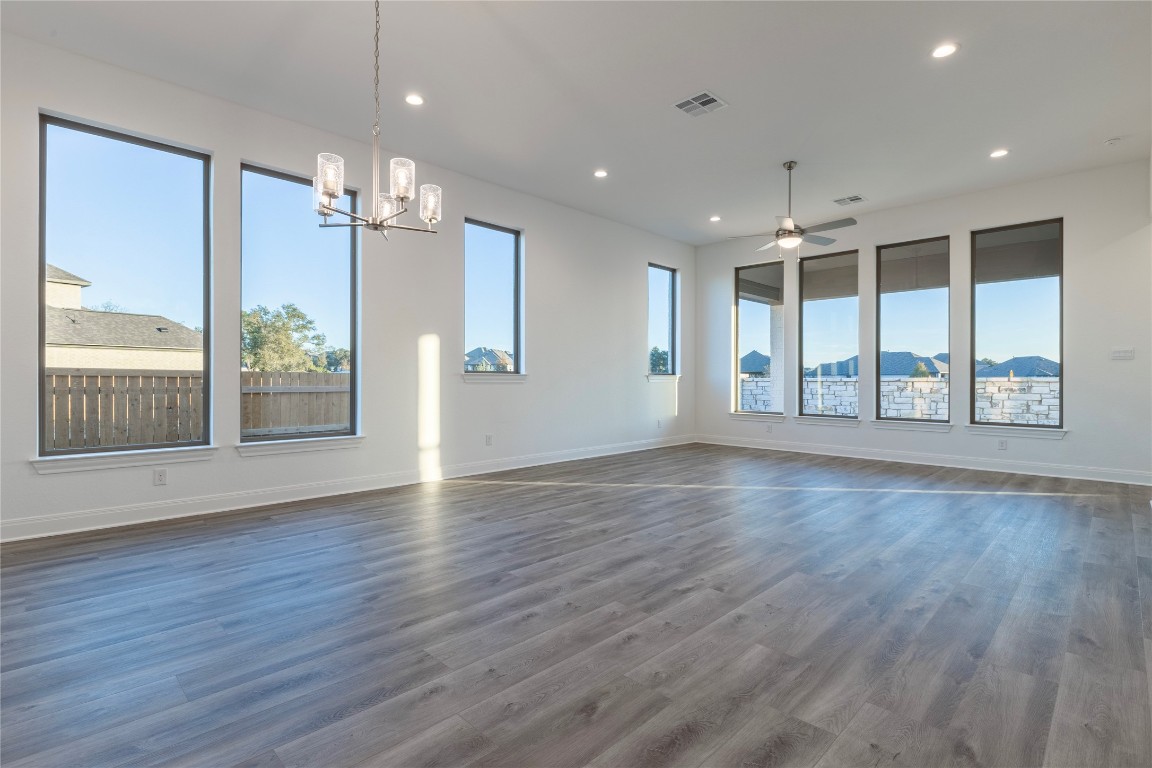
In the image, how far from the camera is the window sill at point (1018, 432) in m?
6.01

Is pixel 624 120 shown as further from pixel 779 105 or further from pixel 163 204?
pixel 163 204

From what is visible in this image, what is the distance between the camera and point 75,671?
6.45ft

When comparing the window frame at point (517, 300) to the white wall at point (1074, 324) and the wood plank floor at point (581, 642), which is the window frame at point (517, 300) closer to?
the wood plank floor at point (581, 642)

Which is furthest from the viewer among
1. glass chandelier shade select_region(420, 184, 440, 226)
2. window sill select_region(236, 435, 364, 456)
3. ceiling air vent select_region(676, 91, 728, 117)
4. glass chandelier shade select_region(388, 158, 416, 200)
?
window sill select_region(236, 435, 364, 456)

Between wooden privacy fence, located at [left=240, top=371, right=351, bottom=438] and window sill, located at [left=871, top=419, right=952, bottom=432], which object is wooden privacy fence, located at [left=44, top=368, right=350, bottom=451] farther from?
window sill, located at [left=871, top=419, right=952, bottom=432]

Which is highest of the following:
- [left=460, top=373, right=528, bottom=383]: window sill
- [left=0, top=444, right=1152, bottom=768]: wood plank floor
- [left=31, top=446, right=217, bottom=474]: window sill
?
[left=460, top=373, right=528, bottom=383]: window sill

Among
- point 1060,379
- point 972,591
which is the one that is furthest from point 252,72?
point 1060,379

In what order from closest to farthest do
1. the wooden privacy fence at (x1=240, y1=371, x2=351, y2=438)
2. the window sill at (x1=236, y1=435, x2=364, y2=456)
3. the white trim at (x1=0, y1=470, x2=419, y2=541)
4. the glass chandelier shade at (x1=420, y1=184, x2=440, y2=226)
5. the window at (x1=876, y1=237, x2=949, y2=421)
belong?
the glass chandelier shade at (x1=420, y1=184, x2=440, y2=226) < the white trim at (x1=0, y1=470, x2=419, y2=541) < the window sill at (x1=236, y1=435, x2=364, y2=456) < the wooden privacy fence at (x1=240, y1=371, x2=351, y2=438) < the window at (x1=876, y1=237, x2=949, y2=421)

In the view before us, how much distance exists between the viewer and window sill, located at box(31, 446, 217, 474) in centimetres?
366

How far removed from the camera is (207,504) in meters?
4.28

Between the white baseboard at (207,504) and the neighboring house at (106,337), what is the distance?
1.06 metres

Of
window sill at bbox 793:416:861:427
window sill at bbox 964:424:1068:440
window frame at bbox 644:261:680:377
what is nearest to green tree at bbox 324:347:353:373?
window frame at bbox 644:261:680:377

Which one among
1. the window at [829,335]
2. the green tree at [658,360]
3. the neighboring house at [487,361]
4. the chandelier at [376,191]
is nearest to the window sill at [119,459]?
the chandelier at [376,191]

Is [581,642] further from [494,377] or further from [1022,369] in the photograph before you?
[1022,369]
